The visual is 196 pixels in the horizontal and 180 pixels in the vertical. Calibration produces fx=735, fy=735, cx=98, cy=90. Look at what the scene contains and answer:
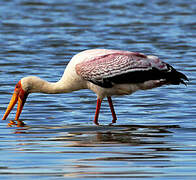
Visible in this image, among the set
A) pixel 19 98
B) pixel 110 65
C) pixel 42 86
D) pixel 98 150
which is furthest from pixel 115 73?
pixel 98 150

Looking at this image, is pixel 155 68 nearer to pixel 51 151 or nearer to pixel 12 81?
pixel 51 151

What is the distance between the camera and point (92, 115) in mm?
10570

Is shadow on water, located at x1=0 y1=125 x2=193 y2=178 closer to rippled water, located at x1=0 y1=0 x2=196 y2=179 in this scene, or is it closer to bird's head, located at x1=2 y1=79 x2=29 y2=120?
rippled water, located at x1=0 y1=0 x2=196 y2=179

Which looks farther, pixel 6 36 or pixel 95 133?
pixel 6 36

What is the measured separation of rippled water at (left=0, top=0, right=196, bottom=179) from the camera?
7199 mm

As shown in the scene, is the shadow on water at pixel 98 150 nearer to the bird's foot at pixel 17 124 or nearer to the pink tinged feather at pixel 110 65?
the bird's foot at pixel 17 124

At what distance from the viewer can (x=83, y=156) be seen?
768cm

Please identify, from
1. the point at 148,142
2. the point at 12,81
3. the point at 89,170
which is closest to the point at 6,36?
the point at 12,81

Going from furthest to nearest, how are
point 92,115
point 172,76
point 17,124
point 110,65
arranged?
point 92,115 < point 110,65 < point 172,76 < point 17,124

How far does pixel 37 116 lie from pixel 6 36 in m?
10.2

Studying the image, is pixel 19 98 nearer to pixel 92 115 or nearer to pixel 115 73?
pixel 92 115

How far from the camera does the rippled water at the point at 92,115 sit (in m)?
7.20

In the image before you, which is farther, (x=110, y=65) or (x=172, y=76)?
(x=110, y=65)

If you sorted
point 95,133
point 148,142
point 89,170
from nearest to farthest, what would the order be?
point 89,170 < point 148,142 < point 95,133
